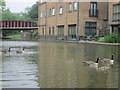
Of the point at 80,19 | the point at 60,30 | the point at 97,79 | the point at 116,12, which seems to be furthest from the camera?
the point at 60,30

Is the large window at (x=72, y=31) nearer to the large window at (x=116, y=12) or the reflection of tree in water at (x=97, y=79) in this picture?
the large window at (x=116, y=12)

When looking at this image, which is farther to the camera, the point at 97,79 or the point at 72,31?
the point at 72,31

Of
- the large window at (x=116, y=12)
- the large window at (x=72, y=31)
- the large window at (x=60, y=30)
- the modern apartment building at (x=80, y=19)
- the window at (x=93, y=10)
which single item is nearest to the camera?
the large window at (x=116, y=12)

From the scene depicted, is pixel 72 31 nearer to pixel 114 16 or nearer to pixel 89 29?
pixel 89 29

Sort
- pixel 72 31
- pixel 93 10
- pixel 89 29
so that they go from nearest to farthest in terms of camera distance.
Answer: pixel 89 29 → pixel 93 10 → pixel 72 31

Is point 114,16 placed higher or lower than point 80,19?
higher

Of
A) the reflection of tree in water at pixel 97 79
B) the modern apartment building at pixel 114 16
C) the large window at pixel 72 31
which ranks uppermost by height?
the modern apartment building at pixel 114 16

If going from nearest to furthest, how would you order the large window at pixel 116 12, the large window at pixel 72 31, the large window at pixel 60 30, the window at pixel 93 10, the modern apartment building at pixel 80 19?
1. the large window at pixel 116 12
2. the modern apartment building at pixel 80 19
3. the window at pixel 93 10
4. the large window at pixel 72 31
5. the large window at pixel 60 30

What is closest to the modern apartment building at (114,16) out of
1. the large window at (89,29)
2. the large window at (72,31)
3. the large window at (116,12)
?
the large window at (116,12)

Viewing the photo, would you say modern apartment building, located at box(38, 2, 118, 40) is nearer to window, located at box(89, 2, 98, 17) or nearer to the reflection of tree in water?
window, located at box(89, 2, 98, 17)

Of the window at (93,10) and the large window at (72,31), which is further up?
the window at (93,10)

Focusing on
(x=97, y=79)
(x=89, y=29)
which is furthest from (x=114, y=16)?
(x=97, y=79)

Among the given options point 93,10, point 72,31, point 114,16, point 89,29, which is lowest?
point 72,31

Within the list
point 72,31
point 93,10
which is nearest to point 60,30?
point 72,31
